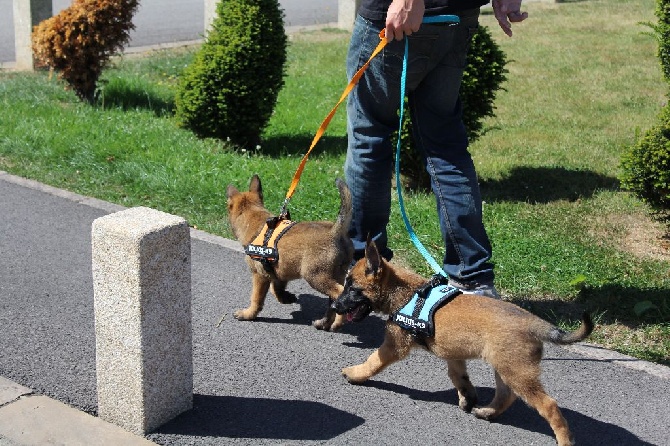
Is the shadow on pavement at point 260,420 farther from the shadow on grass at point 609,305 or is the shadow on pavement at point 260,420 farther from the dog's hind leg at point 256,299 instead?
the shadow on grass at point 609,305

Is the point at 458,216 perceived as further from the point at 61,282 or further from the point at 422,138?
the point at 61,282

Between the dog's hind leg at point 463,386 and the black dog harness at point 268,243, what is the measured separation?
1.21 meters

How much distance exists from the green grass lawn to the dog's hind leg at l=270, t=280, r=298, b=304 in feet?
3.10

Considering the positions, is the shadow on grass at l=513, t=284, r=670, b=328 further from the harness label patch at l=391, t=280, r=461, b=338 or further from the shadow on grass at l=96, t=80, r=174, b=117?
the shadow on grass at l=96, t=80, r=174, b=117

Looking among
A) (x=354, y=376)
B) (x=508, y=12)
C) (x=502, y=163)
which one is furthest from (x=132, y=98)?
(x=354, y=376)

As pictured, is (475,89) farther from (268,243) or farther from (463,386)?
(463,386)

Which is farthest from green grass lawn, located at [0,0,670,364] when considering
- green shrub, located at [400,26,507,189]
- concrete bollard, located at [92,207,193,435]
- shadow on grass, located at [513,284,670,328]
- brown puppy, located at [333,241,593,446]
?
concrete bollard, located at [92,207,193,435]

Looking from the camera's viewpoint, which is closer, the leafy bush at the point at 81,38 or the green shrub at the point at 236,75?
the green shrub at the point at 236,75

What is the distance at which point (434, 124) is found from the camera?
5.12 m

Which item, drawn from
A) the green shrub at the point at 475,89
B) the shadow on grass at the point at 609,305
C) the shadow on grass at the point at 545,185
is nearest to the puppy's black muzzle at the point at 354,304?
the shadow on grass at the point at 609,305

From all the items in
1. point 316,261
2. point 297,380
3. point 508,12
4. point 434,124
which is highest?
point 508,12

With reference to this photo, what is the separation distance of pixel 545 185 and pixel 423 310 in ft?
13.4

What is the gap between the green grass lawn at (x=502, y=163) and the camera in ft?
19.1

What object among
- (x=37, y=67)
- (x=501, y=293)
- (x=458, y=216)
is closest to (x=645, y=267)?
(x=501, y=293)
